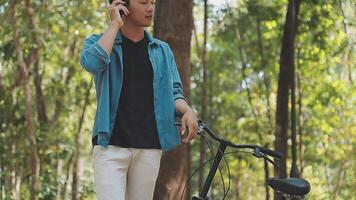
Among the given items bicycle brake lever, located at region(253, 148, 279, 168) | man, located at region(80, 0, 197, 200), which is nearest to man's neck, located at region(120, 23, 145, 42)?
man, located at region(80, 0, 197, 200)

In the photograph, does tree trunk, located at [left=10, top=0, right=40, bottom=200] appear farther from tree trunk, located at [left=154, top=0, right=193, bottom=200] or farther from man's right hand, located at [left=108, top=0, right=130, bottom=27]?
man's right hand, located at [left=108, top=0, right=130, bottom=27]

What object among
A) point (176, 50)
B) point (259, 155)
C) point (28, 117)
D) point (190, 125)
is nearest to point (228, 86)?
point (28, 117)

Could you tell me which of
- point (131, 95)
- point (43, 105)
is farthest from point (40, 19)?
point (131, 95)

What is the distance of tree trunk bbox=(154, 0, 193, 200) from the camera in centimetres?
521

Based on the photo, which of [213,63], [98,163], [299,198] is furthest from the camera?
[213,63]

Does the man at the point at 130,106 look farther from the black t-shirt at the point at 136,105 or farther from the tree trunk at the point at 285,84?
the tree trunk at the point at 285,84

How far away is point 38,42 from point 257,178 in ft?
34.4

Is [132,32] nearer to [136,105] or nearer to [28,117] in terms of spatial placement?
[136,105]

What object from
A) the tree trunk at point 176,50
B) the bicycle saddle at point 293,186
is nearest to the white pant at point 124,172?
the bicycle saddle at point 293,186

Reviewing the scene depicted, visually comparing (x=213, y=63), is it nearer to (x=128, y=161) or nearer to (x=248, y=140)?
(x=248, y=140)

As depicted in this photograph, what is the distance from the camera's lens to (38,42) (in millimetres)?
10062

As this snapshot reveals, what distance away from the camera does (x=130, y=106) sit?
309 centimetres

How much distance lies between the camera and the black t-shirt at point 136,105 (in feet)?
10.0

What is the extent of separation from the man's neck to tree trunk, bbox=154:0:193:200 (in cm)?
214
